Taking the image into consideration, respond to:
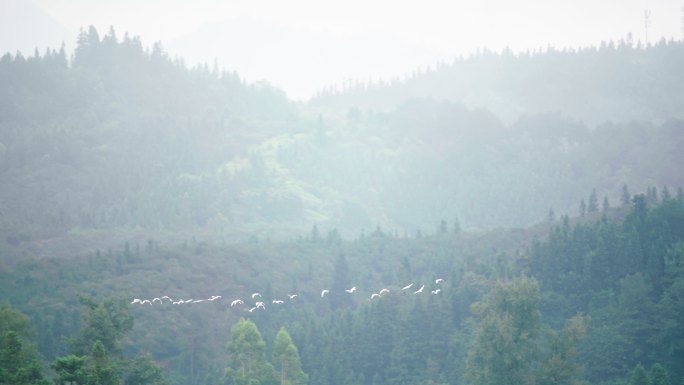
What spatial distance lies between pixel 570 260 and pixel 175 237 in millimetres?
91681

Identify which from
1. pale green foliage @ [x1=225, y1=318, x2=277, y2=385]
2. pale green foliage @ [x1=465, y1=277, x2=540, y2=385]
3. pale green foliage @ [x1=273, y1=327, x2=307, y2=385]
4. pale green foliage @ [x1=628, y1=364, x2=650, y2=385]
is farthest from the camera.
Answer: pale green foliage @ [x1=273, y1=327, x2=307, y2=385]

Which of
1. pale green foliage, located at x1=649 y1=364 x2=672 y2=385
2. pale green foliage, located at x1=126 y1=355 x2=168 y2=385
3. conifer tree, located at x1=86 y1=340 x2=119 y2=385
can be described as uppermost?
conifer tree, located at x1=86 y1=340 x2=119 y2=385

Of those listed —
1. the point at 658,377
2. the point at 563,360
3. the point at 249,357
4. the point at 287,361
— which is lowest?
the point at 658,377

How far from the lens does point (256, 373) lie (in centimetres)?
7450

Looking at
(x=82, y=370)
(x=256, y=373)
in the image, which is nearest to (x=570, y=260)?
(x=256, y=373)

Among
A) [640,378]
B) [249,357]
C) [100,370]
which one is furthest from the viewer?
[249,357]

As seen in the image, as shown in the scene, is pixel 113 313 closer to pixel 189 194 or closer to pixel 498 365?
pixel 498 365

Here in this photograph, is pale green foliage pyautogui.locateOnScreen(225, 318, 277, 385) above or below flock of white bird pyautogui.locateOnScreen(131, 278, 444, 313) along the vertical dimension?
below

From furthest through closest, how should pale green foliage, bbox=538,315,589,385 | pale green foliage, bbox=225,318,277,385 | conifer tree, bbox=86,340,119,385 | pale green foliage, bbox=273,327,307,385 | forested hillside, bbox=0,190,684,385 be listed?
pale green foliage, bbox=273,327,307,385
pale green foliage, bbox=225,318,277,385
forested hillside, bbox=0,190,684,385
pale green foliage, bbox=538,315,589,385
conifer tree, bbox=86,340,119,385

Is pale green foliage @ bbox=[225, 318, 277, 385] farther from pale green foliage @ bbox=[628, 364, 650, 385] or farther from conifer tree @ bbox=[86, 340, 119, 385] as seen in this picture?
pale green foliage @ bbox=[628, 364, 650, 385]

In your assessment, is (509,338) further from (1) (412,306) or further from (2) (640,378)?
(1) (412,306)

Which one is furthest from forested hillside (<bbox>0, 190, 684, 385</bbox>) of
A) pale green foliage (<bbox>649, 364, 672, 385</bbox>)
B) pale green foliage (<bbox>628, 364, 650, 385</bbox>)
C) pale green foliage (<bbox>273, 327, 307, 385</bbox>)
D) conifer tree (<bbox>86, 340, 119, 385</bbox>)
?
conifer tree (<bbox>86, 340, 119, 385</bbox>)

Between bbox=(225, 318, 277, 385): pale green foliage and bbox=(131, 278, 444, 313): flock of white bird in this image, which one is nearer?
bbox=(225, 318, 277, 385): pale green foliage

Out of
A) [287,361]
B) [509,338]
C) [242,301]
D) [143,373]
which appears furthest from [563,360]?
[242,301]
